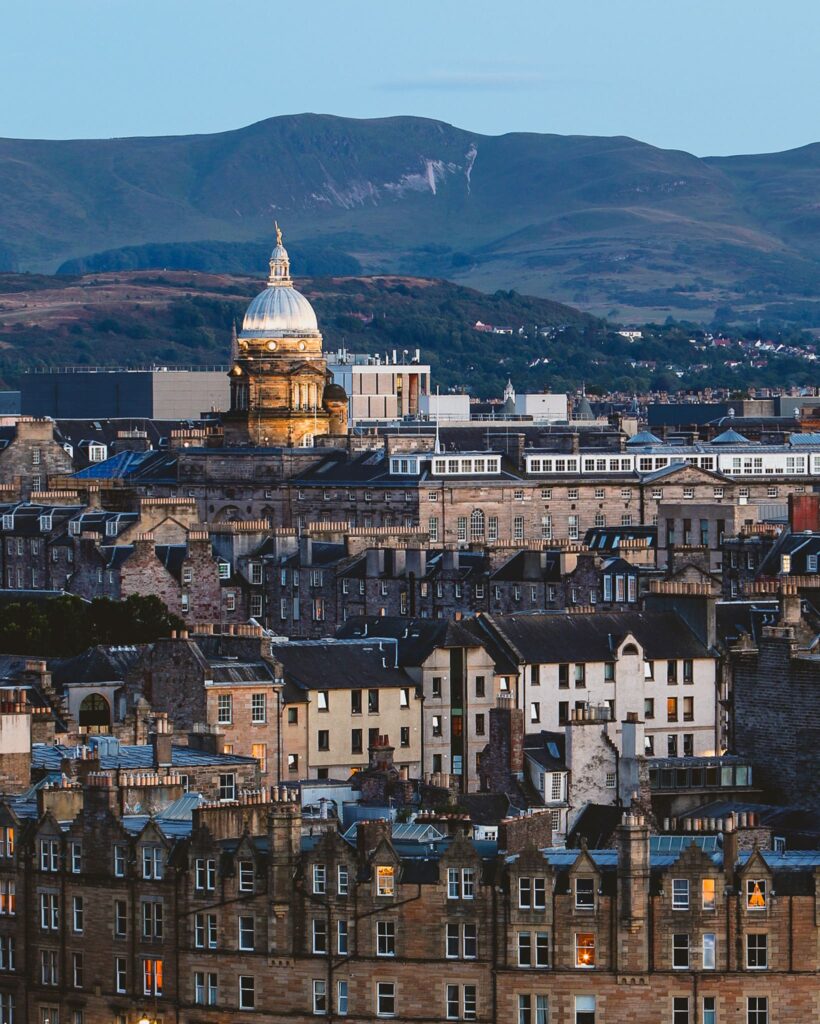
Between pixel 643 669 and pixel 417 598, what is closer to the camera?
pixel 643 669

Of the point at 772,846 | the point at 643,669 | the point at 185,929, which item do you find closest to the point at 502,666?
the point at 643,669

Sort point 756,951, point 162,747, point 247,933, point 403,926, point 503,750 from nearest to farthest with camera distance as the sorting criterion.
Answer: point 756,951 < point 403,926 < point 247,933 < point 162,747 < point 503,750

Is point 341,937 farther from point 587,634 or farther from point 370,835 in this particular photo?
point 587,634

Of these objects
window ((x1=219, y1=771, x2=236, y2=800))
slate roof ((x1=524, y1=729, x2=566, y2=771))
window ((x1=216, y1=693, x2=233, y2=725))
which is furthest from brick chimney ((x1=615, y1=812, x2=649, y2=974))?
window ((x1=216, y1=693, x2=233, y2=725))

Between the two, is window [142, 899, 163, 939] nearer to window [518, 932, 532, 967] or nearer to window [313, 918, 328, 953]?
window [313, 918, 328, 953]

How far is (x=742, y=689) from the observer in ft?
338

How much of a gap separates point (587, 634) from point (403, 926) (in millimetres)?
41309

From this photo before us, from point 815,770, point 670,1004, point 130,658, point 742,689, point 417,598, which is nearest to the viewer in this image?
point 670,1004

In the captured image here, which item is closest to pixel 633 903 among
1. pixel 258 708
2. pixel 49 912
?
pixel 49 912

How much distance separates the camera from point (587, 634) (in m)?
110

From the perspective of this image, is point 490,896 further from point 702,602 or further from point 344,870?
point 702,602

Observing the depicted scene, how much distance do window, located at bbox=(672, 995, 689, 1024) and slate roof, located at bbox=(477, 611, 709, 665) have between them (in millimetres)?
39828

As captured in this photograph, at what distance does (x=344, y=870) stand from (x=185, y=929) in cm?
377

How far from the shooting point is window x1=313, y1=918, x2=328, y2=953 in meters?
69.5
